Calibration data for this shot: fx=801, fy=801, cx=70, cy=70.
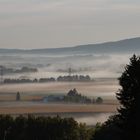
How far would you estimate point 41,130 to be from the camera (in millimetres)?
93062

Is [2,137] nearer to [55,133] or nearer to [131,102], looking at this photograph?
[55,133]

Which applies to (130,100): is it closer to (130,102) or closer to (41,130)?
(130,102)

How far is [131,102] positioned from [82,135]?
5454 centimetres

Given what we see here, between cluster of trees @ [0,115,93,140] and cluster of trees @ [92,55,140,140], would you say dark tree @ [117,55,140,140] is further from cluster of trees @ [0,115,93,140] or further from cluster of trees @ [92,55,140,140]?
cluster of trees @ [0,115,93,140]

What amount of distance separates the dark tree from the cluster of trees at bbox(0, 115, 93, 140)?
45248mm

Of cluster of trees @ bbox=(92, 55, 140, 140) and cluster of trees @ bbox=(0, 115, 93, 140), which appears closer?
cluster of trees @ bbox=(92, 55, 140, 140)

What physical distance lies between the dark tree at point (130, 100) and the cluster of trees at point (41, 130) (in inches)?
1781

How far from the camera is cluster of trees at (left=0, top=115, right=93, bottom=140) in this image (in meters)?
90.8

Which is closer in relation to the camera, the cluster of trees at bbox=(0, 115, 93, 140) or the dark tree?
the dark tree

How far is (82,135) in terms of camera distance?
9719 centimetres

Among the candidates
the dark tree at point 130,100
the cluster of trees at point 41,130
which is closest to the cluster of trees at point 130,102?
the dark tree at point 130,100

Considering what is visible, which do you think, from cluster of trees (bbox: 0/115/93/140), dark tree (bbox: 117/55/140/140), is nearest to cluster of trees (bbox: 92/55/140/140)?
dark tree (bbox: 117/55/140/140)

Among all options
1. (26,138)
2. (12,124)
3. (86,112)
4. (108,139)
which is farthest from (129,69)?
(86,112)

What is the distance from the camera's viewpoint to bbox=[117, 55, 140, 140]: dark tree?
139ft
